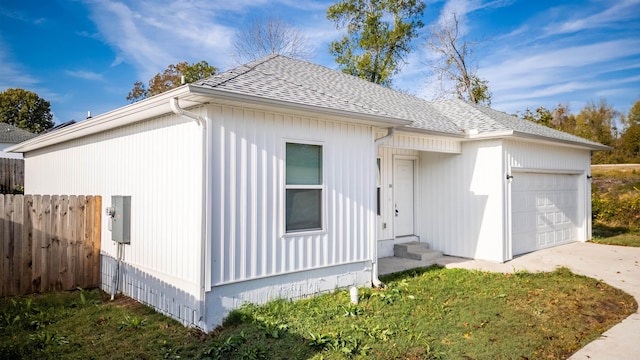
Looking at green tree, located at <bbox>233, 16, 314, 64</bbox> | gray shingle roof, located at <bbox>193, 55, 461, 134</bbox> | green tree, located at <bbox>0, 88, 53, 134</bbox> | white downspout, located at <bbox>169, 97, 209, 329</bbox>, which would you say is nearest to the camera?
white downspout, located at <bbox>169, 97, 209, 329</bbox>

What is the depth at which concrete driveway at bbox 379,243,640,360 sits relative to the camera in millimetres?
4504

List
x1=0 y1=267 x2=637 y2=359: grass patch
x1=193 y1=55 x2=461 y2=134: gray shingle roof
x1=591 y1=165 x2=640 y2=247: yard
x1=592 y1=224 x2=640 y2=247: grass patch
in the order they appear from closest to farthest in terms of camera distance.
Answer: x1=0 y1=267 x2=637 y2=359: grass patch → x1=193 y1=55 x2=461 y2=134: gray shingle roof → x1=592 y1=224 x2=640 y2=247: grass patch → x1=591 y1=165 x2=640 y2=247: yard

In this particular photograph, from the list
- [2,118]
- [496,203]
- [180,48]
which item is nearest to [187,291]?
[496,203]

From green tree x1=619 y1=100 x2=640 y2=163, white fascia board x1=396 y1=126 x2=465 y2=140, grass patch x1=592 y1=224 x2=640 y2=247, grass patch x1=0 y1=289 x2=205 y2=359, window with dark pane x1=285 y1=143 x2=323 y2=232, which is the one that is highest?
green tree x1=619 y1=100 x2=640 y2=163

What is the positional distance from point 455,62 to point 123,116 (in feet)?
78.6

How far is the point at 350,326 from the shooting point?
4.90 m

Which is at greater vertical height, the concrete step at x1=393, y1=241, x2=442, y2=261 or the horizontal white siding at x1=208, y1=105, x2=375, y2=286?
the horizontal white siding at x1=208, y1=105, x2=375, y2=286

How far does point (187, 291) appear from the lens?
17.0 ft

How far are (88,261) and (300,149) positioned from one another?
14.8 feet

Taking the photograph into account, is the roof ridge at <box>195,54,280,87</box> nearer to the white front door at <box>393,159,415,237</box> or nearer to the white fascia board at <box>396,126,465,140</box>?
the white fascia board at <box>396,126,465,140</box>

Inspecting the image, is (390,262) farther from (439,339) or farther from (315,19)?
(315,19)

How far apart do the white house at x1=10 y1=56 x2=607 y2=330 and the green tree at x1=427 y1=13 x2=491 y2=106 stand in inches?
685

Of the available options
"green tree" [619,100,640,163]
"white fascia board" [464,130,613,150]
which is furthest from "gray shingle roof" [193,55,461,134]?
"green tree" [619,100,640,163]

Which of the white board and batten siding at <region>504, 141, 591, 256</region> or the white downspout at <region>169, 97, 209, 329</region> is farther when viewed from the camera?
the white board and batten siding at <region>504, 141, 591, 256</region>
